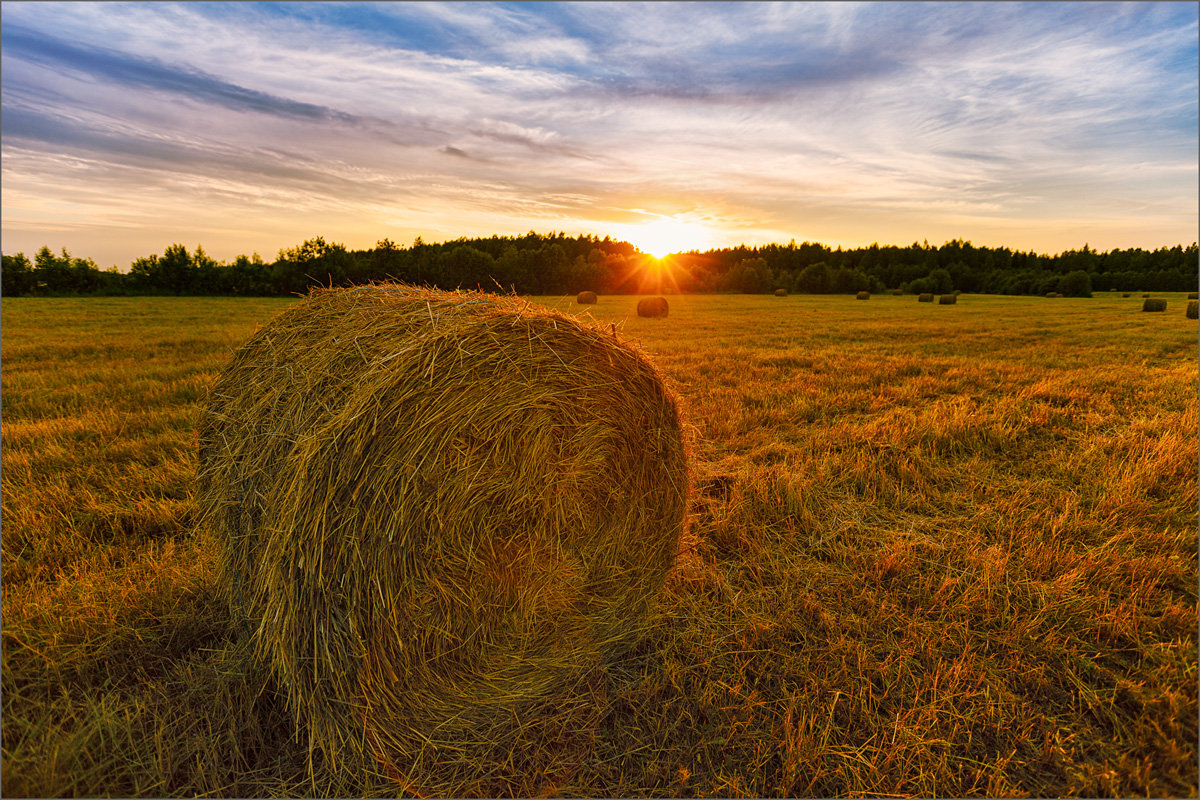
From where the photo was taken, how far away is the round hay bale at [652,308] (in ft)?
87.2

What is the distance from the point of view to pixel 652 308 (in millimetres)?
26578

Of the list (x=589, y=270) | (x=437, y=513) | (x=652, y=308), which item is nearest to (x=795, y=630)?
(x=437, y=513)

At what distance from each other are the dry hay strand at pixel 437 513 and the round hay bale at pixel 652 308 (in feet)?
75.9

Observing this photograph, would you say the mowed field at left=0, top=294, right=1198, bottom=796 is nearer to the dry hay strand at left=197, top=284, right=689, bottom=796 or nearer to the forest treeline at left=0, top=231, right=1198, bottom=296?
the dry hay strand at left=197, top=284, right=689, bottom=796

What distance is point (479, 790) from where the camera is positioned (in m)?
2.54

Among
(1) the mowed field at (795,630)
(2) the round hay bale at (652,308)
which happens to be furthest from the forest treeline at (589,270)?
(1) the mowed field at (795,630)

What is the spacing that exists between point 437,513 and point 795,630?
2.21 m

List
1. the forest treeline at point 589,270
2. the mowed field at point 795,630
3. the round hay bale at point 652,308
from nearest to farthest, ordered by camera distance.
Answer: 1. the mowed field at point 795,630
2. the round hay bale at point 652,308
3. the forest treeline at point 589,270

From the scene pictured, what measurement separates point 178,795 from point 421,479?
1590 millimetres

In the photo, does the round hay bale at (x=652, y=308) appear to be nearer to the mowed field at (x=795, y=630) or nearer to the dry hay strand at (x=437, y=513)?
the mowed field at (x=795, y=630)

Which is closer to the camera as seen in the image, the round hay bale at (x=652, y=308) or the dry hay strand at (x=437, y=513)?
the dry hay strand at (x=437, y=513)

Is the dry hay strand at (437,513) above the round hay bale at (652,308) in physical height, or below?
below

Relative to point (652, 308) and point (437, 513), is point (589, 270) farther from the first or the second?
point (437, 513)

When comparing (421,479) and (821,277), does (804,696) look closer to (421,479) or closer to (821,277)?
(421,479)
